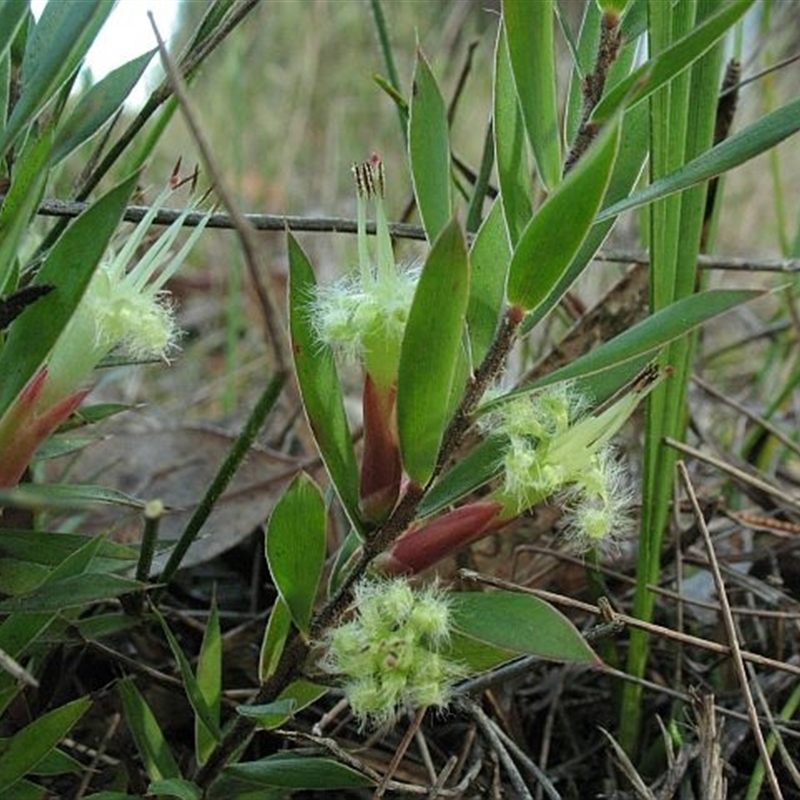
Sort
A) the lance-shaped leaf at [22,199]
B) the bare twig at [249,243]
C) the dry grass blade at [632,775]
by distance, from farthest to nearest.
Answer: the dry grass blade at [632,775] → the lance-shaped leaf at [22,199] → the bare twig at [249,243]

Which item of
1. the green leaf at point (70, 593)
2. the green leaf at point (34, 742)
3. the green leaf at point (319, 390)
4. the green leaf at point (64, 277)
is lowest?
the green leaf at point (34, 742)

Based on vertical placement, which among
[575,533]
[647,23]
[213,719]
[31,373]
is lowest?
[213,719]

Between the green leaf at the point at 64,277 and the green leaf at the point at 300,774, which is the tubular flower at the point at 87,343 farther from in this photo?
the green leaf at the point at 300,774

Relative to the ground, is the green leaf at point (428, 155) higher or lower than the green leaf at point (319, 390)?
higher

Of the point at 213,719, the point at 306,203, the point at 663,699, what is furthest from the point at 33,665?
the point at 306,203

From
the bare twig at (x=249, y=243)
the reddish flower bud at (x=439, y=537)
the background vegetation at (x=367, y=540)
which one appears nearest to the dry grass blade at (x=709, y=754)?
the background vegetation at (x=367, y=540)

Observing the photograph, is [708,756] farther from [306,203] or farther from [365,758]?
[306,203]
